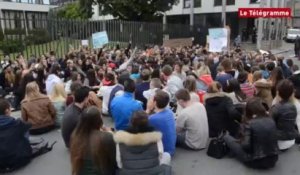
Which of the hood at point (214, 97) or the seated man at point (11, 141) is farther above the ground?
the hood at point (214, 97)

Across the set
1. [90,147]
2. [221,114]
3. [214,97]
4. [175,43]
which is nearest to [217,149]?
[221,114]

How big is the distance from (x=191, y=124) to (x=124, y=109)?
48.2 inches

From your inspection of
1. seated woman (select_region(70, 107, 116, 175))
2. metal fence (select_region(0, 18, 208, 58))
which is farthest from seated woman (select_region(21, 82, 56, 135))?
metal fence (select_region(0, 18, 208, 58))

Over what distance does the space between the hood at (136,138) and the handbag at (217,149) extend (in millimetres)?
2091

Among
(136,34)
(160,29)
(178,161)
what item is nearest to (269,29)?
(160,29)

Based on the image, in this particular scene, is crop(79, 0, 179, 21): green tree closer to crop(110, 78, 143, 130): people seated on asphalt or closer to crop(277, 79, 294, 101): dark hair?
crop(110, 78, 143, 130): people seated on asphalt

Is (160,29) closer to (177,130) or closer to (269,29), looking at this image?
(269,29)

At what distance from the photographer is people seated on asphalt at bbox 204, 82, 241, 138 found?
21.9 ft

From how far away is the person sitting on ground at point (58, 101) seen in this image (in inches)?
306

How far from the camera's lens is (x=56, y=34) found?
16500 mm

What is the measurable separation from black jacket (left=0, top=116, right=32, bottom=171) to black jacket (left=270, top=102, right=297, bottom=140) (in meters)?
4.21

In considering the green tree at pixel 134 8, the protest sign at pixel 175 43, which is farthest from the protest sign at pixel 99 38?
the green tree at pixel 134 8

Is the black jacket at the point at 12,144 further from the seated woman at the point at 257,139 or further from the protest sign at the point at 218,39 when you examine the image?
the protest sign at the point at 218,39

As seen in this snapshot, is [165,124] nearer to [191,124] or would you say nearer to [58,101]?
[191,124]
